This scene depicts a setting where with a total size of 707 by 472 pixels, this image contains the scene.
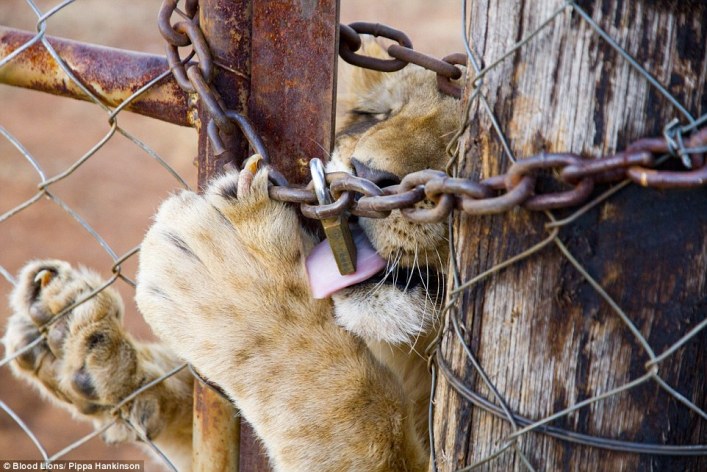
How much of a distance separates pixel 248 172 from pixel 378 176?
10.7 inches

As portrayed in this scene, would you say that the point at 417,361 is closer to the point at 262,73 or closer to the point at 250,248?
the point at 250,248

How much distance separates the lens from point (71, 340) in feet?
6.75

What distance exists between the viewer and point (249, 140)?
1.29 meters

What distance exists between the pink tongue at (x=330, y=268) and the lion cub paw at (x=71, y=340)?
34.5 inches

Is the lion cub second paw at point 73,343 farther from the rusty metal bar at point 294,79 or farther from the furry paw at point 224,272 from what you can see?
the rusty metal bar at point 294,79

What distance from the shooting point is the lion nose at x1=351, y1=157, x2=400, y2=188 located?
1457 mm

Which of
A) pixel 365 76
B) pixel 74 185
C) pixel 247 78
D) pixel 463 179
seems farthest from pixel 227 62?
pixel 74 185

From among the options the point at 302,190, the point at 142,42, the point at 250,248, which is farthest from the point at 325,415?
the point at 142,42

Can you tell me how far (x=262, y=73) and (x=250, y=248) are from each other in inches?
12.1

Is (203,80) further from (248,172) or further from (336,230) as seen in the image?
(336,230)

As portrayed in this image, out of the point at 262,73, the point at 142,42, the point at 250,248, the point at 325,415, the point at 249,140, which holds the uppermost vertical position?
the point at 142,42

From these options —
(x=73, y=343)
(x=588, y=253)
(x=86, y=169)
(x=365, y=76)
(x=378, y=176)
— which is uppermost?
(x=86, y=169)

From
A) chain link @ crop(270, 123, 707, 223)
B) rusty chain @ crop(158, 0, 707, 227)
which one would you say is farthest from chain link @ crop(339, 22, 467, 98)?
chain link @ crop(270, 123, 707, 223)

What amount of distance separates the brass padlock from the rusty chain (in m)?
0.02
